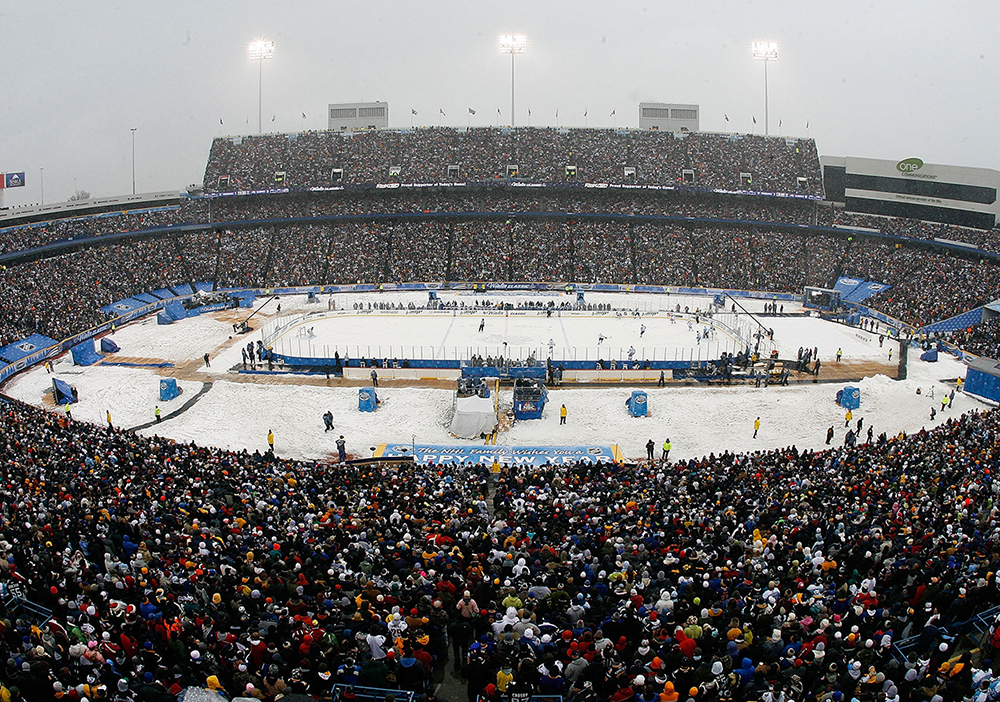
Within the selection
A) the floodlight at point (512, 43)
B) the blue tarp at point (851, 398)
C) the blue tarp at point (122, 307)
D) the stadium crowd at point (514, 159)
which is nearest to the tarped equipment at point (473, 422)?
the blue tarp at point (851, 398)

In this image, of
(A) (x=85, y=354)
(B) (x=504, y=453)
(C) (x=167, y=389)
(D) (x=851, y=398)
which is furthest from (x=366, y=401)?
(D) (x=851, y=398)

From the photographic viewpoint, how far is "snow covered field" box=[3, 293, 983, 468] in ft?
106

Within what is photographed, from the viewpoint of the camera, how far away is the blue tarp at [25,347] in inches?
1741

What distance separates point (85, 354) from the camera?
146 feet

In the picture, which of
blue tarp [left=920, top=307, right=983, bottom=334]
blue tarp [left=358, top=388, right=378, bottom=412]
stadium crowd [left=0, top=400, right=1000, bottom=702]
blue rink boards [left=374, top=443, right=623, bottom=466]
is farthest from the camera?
blue tarp [left=920, top=307, right=983, bottom=334]

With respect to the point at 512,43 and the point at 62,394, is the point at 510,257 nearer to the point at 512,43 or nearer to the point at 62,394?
the point at 512,43

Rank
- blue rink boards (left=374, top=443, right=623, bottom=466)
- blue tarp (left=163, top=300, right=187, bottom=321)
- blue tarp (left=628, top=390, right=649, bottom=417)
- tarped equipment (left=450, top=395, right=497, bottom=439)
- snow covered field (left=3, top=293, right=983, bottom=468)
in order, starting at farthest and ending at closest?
blue tarp (left=163, top=300, right=187, bottom=321), blue tarp (left=628, top=390, right=649, bottom=417), tarped equipment (left=450, top=395, right=497, bottom=439), snow covered field (left=3, top=293, right=983, bottom=468), blue rink boards (left=374, top=443, right=623, bottom=466)

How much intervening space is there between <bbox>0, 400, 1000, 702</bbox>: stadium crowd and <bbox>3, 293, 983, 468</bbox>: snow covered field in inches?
434

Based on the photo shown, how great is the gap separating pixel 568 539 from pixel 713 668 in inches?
204

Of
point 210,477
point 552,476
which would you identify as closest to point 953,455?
point 552,476

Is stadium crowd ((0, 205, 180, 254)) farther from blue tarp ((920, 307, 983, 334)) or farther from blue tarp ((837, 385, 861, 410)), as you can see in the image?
blue tarp ((920, 307, 983, 334))

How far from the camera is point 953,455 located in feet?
72.1

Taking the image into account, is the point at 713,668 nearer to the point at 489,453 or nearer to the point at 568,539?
the point at 568,539

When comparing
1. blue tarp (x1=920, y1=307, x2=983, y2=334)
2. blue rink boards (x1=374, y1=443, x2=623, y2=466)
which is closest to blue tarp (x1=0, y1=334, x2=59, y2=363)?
blue rink boards (x1=374, y1=443, x2=623, y2=466)
